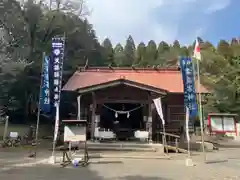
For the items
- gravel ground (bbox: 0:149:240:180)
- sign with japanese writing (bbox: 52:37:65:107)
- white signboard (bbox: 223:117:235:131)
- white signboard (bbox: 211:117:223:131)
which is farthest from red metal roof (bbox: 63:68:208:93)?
gravel ground (bbox: 0:149:240:180)

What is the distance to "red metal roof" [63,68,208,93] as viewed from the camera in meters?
19.3

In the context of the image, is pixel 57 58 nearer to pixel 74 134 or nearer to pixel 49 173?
pixel 74 134

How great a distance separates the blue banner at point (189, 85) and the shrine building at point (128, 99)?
2138mm

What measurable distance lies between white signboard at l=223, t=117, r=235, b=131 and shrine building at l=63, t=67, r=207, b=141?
3.83m

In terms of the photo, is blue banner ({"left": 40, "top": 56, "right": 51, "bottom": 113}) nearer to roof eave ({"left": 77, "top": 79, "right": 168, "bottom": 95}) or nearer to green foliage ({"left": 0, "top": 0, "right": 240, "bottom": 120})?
roof eave ({"left": 77, "top": 79, "right": 168, "bottom": 95})

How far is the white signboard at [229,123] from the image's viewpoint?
21344 mm

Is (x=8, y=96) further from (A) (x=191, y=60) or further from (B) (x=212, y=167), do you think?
(B) (x=212, y=167)

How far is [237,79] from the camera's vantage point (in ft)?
97.5

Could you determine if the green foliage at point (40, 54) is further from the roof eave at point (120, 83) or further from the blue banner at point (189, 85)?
the blue banner at point (189, 85)

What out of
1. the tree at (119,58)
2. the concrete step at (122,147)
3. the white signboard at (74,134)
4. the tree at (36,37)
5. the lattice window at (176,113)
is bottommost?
the concrete step at (122,147)

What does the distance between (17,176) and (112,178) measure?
2.63m

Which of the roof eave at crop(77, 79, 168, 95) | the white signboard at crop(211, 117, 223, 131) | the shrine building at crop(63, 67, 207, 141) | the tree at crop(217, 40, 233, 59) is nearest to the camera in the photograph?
the roof eave at crop(77, 79, 168, 95)

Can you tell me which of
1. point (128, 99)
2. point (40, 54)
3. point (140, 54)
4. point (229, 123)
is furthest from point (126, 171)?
point (140, 54)

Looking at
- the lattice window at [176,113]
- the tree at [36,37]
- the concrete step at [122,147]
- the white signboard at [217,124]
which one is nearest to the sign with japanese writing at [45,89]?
the concrete step at [122,147]
